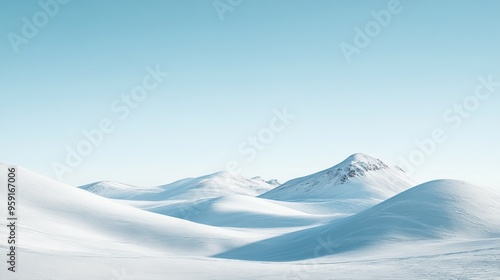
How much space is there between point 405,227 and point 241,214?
41.2 metres

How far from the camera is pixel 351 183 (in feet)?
540

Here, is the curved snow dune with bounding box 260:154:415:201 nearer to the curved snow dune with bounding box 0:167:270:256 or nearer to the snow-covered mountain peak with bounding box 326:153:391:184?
the snow-covered mountain peak with bounding box 326:153:391:184

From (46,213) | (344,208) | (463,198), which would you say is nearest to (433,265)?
(463,198)

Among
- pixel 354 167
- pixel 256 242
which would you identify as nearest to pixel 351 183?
pixel 354 167

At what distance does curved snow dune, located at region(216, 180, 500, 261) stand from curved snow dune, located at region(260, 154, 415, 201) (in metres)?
104

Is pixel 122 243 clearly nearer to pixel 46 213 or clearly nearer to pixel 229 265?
pixel 46 213

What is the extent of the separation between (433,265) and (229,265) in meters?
9.35

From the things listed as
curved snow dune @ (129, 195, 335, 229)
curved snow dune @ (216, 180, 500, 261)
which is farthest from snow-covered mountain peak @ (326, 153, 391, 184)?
curved snow dune @ (216, 180, 500, 261)

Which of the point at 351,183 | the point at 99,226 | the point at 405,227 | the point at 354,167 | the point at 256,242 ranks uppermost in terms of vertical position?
the point at 354,167

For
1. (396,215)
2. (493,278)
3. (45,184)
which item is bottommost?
(493,278)

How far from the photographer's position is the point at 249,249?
129 ft

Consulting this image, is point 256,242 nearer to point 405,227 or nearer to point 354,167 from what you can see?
point 405,227

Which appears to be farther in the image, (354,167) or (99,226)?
(354,167)

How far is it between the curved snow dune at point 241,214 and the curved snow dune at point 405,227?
2332 cm
